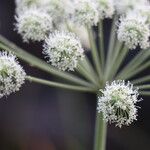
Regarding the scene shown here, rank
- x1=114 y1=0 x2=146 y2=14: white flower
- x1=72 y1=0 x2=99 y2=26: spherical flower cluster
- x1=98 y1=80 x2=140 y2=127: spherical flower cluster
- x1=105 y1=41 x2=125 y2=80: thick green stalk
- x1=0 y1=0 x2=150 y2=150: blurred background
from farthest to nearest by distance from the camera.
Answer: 1. x1=0 y1=0 x2=150 y2=150: blurred background
2. x1=114 y1=0 x2=146 y2=14: white flower
3. x1=72 y1=0 x2=99 y2=26: spherical flower cluster
4. x1=105 y1=41 x2=125 y2=80: thick green stalk
5. x1=98 y1=80 x2=140 y2=127: spherical flower cluster

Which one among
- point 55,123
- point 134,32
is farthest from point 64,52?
point 55,123

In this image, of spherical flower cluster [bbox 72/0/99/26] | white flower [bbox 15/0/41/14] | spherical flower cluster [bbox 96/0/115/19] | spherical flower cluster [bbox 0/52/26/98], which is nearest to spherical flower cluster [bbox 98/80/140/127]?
spherical flower cluster [bbox 0/52/26/98]

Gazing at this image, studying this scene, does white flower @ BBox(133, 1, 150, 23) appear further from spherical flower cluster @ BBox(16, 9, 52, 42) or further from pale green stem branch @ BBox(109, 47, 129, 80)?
spherical flower cluster @ BBox(16, 9, 52, 42)

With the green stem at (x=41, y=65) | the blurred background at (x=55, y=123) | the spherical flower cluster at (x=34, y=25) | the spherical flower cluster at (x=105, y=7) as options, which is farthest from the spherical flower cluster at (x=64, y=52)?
the blurred background at (x=55, y=123)

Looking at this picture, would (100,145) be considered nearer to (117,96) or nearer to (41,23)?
(117,96)

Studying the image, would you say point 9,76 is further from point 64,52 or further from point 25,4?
point 25,4
